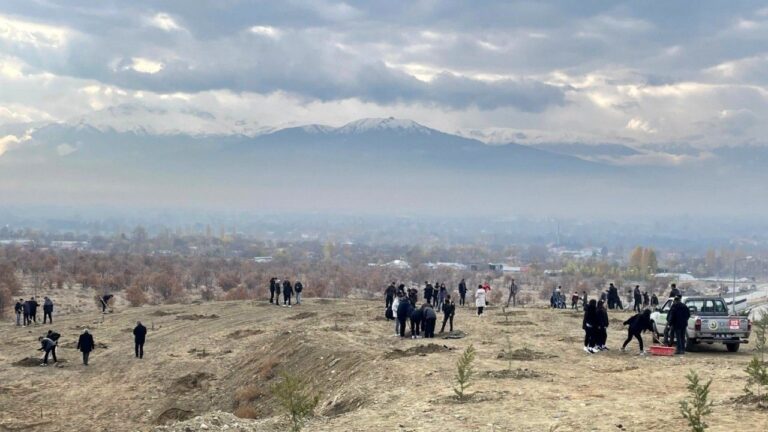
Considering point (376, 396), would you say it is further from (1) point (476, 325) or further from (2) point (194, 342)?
(2) point (194, 342)

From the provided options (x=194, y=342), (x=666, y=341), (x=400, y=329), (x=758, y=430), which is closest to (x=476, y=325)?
(x=400, y=329)

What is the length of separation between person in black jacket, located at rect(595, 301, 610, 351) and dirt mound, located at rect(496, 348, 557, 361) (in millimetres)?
1780

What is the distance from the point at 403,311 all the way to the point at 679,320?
1015 cm

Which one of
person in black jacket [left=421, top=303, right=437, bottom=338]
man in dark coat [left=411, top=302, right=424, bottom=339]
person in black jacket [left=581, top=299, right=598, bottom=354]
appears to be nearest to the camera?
person in black jacket [left=581, top=299, right=598, bottom=354]

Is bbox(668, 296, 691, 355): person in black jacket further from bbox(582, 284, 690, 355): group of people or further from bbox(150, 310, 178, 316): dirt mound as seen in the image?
bbox(150, 310, 178, 316): dirt mound

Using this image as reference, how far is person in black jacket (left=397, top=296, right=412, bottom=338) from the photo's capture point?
26.4 m

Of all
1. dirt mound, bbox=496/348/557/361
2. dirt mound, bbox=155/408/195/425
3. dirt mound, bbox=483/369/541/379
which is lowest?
dirt mound, bbox=155/408/195/425

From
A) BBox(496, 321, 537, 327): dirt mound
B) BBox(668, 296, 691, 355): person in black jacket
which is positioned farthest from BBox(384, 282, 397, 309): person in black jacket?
BBox(668, 296, 691, 355): person in black jacket

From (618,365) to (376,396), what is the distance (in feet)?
25.1

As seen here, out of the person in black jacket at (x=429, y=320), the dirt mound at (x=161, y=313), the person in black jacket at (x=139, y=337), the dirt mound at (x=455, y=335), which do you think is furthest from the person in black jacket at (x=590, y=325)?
the dirt mound at (x=161, y=313)

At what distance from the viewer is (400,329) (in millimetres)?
27422

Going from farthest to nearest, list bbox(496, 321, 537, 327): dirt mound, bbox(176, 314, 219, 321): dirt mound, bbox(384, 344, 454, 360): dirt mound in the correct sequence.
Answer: bbox(176, 314, 219, 321): dirt mound < bbox(496, 321, 537, 327): dirt mound < bbox(384, 344, 454, 360): dirt mound

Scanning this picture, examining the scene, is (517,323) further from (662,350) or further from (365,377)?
(365,377)

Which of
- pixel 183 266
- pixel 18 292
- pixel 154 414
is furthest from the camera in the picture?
pixel 183 266
